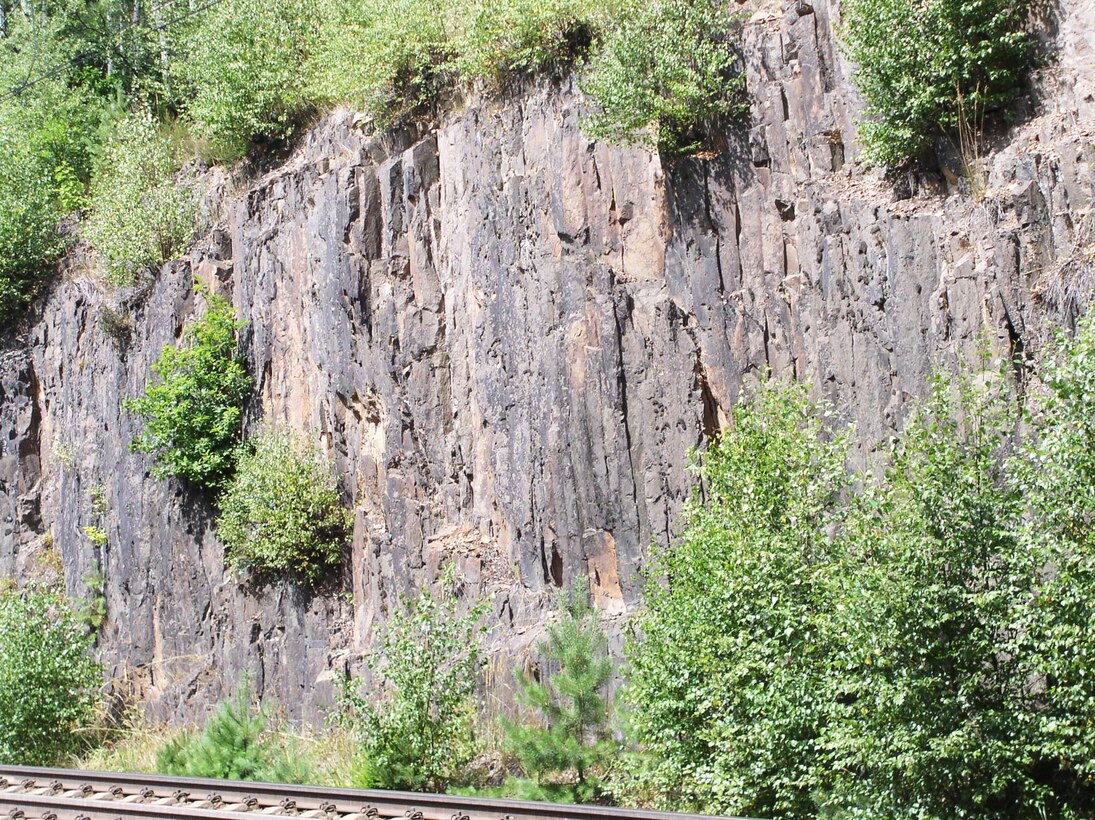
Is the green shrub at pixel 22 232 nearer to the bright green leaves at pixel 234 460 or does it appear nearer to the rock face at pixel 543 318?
the rock face at pixel 543 318

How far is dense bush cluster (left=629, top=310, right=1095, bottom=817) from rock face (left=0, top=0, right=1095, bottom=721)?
206cm

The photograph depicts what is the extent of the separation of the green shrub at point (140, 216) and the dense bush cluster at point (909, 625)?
16.2 m

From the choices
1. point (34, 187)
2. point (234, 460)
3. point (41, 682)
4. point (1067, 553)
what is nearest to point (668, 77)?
point (1067, 553)

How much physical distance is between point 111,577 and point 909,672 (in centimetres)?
1786

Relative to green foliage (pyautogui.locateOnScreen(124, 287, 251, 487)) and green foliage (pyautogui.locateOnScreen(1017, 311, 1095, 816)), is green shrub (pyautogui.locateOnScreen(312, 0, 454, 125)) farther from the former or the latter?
green foliage (pyautogui.locateOnScreen(1017, 311, 1095, 816))

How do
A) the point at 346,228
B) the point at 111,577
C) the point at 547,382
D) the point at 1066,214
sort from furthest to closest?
the point at 111,577 → the point at 346,228 → the point at 547,382 → the point at 1066,214

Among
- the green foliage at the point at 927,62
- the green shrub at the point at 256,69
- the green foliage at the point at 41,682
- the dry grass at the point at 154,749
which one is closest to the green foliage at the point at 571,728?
the dry grass at the point at 154,749

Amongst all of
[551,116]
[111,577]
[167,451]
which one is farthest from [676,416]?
[111,577]

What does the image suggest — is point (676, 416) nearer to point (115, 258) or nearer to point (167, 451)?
point (167, 451)

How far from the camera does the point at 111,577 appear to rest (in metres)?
21.6

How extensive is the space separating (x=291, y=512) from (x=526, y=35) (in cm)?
835

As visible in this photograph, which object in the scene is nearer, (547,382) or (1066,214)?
(1066,214)

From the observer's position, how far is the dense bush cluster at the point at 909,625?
7.57 meters

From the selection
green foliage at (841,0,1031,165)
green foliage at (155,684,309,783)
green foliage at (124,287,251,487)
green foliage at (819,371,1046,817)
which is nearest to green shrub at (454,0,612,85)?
green foliage at (841,0,1031,165)
